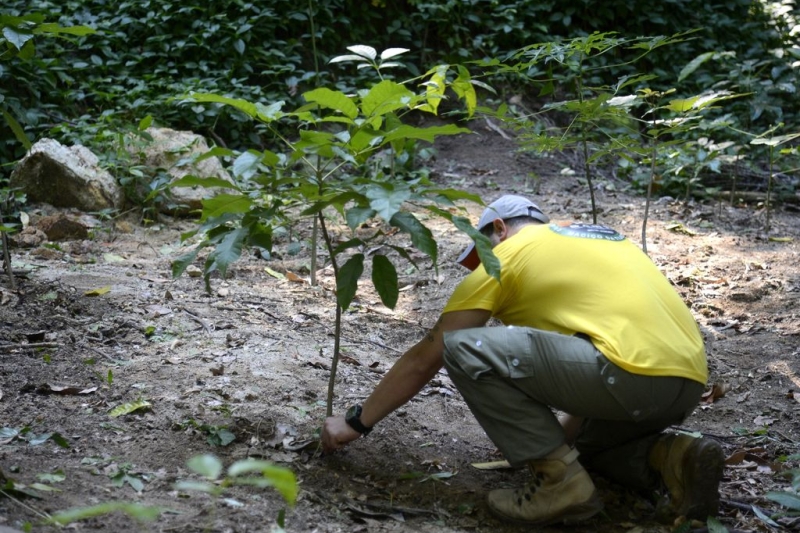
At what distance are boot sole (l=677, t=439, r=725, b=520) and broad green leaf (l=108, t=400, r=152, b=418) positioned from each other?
1.72 metres

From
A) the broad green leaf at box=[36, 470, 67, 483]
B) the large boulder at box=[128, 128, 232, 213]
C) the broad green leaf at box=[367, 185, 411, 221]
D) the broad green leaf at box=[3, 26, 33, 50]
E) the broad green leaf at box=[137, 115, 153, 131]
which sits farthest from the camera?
the large boulder at box=[128, 128, 232, 213]

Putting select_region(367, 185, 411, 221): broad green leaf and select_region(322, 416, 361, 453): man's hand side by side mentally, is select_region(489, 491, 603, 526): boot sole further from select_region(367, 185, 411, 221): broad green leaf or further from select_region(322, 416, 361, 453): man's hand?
select_region(367, 185, 411, 221): broad green leaf

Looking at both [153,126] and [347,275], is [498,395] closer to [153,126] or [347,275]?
[347,275]

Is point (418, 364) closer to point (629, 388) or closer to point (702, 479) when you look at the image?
point (629, 388)

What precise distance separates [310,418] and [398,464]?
36 cm

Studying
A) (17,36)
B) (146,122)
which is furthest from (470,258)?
(146,122)

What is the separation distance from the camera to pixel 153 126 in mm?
6324

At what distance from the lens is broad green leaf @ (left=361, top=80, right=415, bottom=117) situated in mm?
2076

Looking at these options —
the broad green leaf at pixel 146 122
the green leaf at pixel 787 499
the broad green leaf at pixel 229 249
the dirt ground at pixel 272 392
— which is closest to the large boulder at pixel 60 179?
the dirt ground at pixel 272 392

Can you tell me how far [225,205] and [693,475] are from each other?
61.5 inches

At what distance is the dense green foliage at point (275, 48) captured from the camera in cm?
670

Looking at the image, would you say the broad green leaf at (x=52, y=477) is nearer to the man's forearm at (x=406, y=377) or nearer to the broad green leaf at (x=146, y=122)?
the man's forearm at (x=406, y=377)

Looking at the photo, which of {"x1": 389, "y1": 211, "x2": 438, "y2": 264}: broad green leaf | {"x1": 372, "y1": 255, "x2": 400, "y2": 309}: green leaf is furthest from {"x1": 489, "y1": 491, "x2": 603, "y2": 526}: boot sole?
{"x1": 389, "y1": 211, "x2": 438, "y2": 264}: broad green leaf

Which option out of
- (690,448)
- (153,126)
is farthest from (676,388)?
(153,126)
